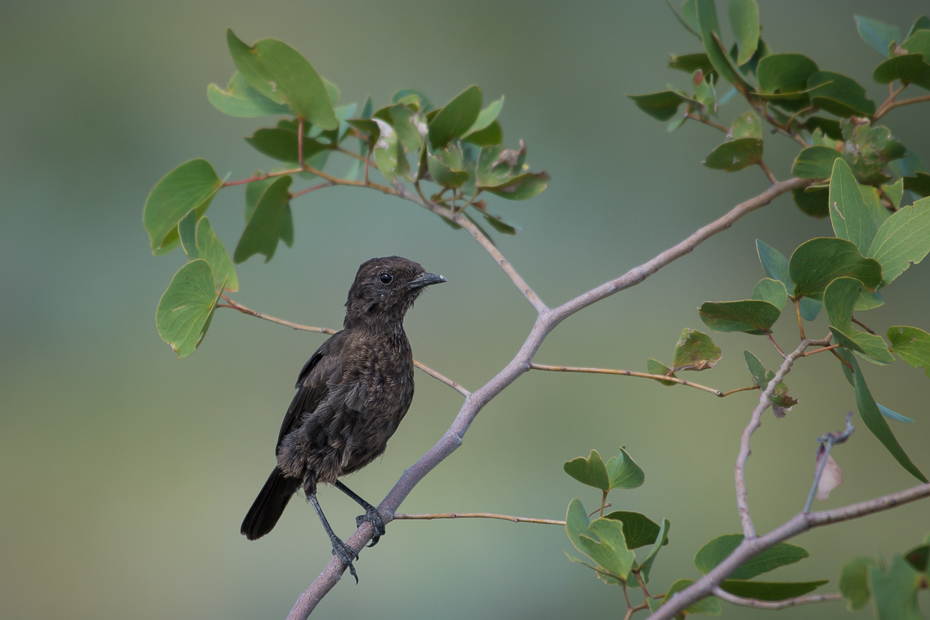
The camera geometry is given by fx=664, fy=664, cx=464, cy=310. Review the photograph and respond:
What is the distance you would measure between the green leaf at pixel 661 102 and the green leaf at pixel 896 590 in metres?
1.03

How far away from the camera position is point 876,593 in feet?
2.10

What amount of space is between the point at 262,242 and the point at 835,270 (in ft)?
3.65

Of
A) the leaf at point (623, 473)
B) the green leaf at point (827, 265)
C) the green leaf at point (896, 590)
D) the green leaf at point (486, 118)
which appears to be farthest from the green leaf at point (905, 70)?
the green leaf at point (896, 590)

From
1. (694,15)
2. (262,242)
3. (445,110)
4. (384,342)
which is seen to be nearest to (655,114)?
(694,15)

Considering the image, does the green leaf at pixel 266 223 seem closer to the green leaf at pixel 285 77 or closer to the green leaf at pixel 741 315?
the green leaf at pixel 285 77

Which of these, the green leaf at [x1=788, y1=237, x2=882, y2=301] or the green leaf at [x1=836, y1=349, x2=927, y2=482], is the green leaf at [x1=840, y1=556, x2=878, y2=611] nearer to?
the green leaf at [x1=836, y1=349, x2=927, y2=482]

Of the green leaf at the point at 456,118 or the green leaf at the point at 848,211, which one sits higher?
the green leaf at the point at 456,118

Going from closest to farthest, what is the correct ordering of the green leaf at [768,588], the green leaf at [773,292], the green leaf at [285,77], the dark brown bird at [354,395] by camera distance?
1. the green leaf at [768,588]
2. the green leaf at [773,292]
3. the green leaf at [285,77]
4. the dark brown bird at [354,395]

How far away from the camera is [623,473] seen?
1.07m

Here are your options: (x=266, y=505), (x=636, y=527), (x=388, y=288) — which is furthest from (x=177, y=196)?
(x=636, y=527)

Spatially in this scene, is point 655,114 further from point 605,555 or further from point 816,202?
point 605,555

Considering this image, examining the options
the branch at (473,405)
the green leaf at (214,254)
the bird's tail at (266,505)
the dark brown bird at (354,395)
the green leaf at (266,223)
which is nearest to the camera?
the branch at (473,405)

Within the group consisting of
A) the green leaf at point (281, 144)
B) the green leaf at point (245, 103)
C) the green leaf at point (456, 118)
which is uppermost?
the green leaf at point (245, 103)

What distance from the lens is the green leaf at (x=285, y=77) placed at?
129 centimetres
